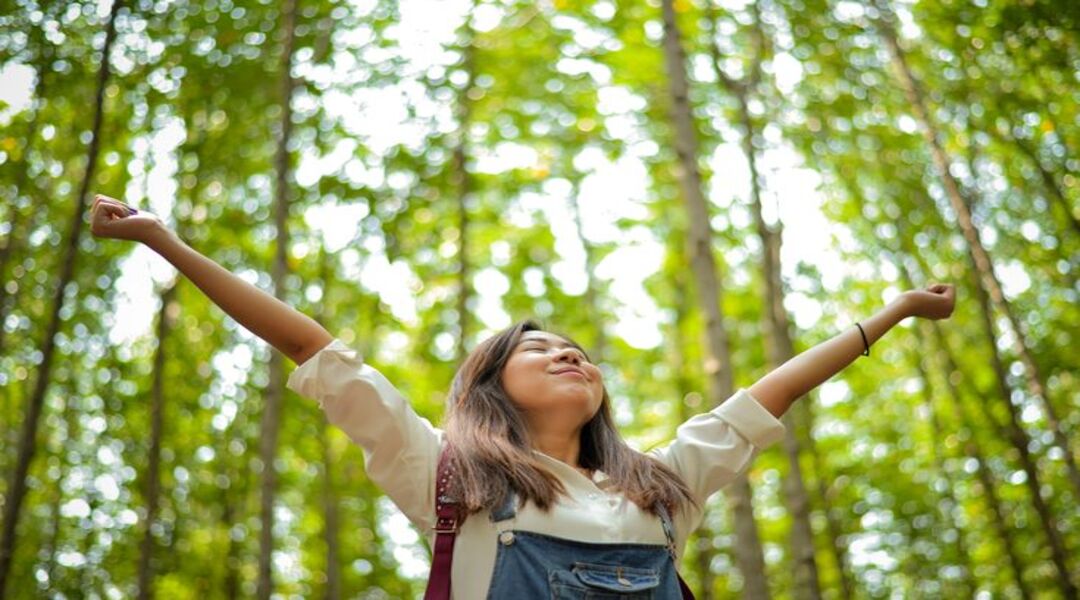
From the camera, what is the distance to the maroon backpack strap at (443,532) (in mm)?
2164

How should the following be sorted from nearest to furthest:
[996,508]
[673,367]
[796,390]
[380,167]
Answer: [796,390] → [996,508] → [380,167] → [673,367]

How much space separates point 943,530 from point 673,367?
304 centimetres

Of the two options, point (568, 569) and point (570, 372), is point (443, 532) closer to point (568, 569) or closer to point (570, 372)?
point (568, 569)

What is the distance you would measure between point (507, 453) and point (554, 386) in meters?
0.27

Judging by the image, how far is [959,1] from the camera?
627cm

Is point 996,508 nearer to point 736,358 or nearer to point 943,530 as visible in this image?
point 943,530

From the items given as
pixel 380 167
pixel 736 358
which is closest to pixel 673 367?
pixel 736 358

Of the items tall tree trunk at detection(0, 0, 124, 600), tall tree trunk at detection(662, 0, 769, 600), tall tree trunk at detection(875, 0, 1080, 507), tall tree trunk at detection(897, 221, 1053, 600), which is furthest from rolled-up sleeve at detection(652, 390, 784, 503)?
tall tree trunk at detection(897, 221, 1053, 600)

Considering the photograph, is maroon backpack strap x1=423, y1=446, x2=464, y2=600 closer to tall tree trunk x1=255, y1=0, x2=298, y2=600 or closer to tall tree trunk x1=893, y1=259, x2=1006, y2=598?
tall tree trunk x1=255, y1=0, x2=298, y2=600

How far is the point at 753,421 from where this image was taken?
2576 millimetres

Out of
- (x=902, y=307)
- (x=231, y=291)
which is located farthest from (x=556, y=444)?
(x=902, y=307)

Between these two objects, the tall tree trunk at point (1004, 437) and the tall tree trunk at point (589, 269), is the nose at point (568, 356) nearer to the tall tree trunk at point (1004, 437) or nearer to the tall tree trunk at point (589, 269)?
the tall tree trunk at point (1004, 437)

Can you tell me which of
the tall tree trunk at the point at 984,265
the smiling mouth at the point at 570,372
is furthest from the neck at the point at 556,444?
the tall tree trunk at the point at 984,265

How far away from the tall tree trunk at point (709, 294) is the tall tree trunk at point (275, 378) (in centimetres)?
209
